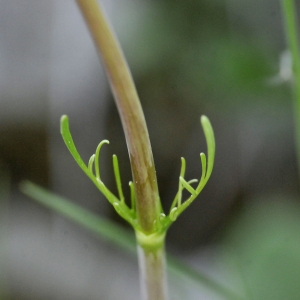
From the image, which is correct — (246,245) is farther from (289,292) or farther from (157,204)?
(157,204)

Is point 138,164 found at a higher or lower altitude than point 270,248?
higher

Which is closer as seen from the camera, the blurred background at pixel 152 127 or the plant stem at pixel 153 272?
the plant stem at pixel 153 272

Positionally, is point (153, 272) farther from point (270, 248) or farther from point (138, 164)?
point (270, 248)

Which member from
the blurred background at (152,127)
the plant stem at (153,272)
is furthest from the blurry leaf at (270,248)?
the plant stem at (153,272)

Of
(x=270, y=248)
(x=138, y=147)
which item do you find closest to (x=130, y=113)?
(x=138, y=147)

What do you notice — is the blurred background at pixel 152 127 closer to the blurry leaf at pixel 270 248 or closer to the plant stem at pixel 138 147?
the blurry leaf at pixel 270 248

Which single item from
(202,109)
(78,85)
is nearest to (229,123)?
(202,109)
